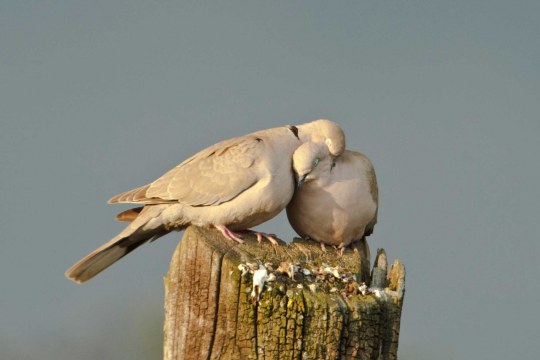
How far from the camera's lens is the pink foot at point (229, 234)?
674cm

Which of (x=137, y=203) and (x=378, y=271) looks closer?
(x=378, y=271)

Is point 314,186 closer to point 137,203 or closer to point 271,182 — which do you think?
point 271,182

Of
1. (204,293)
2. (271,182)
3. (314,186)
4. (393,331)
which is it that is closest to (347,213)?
(314,186)

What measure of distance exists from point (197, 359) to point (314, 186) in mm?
2485

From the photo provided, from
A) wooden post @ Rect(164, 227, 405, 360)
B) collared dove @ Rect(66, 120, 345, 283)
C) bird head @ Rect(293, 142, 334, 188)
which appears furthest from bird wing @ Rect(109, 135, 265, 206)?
wooden post @ Rect(164, 227, 405, 360)

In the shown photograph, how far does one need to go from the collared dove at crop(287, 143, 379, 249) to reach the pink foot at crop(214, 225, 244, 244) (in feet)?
2.89

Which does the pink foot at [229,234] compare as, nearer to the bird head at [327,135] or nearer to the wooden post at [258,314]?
the wooden post at [258,314]

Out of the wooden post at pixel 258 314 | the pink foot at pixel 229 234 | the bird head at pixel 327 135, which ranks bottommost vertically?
the wooden post at pixel 258 314

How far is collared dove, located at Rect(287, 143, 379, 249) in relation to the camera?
7727 mm

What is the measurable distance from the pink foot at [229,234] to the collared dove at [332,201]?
880 millimetres

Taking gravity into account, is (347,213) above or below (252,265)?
above

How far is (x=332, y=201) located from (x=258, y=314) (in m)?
2.25

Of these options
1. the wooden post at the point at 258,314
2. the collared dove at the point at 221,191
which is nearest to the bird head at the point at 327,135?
the collared dove at the point at 221,191

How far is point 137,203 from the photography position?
7.99m
